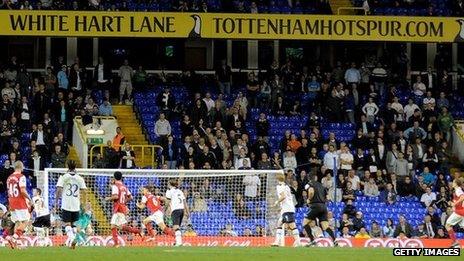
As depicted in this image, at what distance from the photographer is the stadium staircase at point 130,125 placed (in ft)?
125

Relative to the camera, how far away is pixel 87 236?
30.9 meters

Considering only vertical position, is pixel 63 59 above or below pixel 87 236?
above

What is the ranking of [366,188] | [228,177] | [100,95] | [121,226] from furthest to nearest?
[100,95], [366,188], [228,177], [121,226]

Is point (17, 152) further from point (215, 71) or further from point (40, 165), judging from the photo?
point (215, 71)

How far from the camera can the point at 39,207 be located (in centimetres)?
2914

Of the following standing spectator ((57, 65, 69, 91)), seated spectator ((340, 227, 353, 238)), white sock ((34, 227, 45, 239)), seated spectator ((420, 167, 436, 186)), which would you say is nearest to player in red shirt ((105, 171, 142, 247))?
white sock ((34, 227, 45, 239))

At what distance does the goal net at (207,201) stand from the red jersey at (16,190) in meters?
4.27

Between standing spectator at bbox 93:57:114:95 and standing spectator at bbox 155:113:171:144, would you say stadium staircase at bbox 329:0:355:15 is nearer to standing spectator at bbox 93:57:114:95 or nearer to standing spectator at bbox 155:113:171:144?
standing spectator at bbox 93:57:114:95

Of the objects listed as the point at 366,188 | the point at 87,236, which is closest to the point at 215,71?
the point at 366,188

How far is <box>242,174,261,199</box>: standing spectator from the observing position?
3253cm

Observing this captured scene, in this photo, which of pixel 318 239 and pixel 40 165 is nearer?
pixel 318 239

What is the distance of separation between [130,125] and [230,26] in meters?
3.89

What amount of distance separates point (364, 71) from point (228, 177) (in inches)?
344

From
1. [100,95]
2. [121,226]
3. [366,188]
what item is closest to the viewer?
[121,226]
